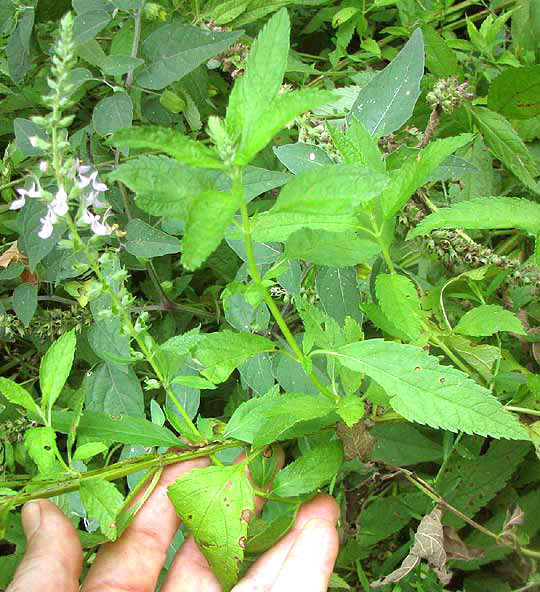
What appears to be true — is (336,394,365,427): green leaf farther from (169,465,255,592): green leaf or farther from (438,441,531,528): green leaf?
(438,441,531,528): green leaf

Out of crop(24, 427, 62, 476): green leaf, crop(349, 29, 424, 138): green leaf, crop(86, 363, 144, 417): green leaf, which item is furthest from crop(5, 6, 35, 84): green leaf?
crop(24, 427, 62, 476): green leaf

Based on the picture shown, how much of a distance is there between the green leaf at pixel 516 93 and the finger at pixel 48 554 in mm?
1531

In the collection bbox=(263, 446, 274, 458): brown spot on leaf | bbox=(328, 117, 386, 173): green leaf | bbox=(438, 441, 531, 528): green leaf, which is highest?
bbox=(328, 117, 386, 173): green leaf

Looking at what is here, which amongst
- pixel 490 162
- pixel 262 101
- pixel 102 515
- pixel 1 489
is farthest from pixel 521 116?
pixel 1 489

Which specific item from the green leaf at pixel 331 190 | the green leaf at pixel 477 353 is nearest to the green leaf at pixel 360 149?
the green leaf at pixel 331 190

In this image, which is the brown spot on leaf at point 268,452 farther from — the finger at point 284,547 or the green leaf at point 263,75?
the green leaf at point 263,75

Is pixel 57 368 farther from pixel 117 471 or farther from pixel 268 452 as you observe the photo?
pixel 268 452

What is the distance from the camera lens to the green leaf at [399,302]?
1247 mm

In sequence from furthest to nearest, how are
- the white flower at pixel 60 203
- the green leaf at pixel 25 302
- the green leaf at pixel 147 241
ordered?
the green leaf at pixel 25 302 < the green leaf at pixel 147 241 < the white flower at pixel 60 203

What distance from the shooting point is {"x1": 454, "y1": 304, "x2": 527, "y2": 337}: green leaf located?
1.35 meters

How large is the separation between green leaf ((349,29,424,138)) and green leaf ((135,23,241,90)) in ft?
1.24

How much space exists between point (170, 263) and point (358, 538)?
1.07 meters

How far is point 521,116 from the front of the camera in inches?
70.6

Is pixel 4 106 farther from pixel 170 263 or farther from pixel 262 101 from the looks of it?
pixel 262 101
